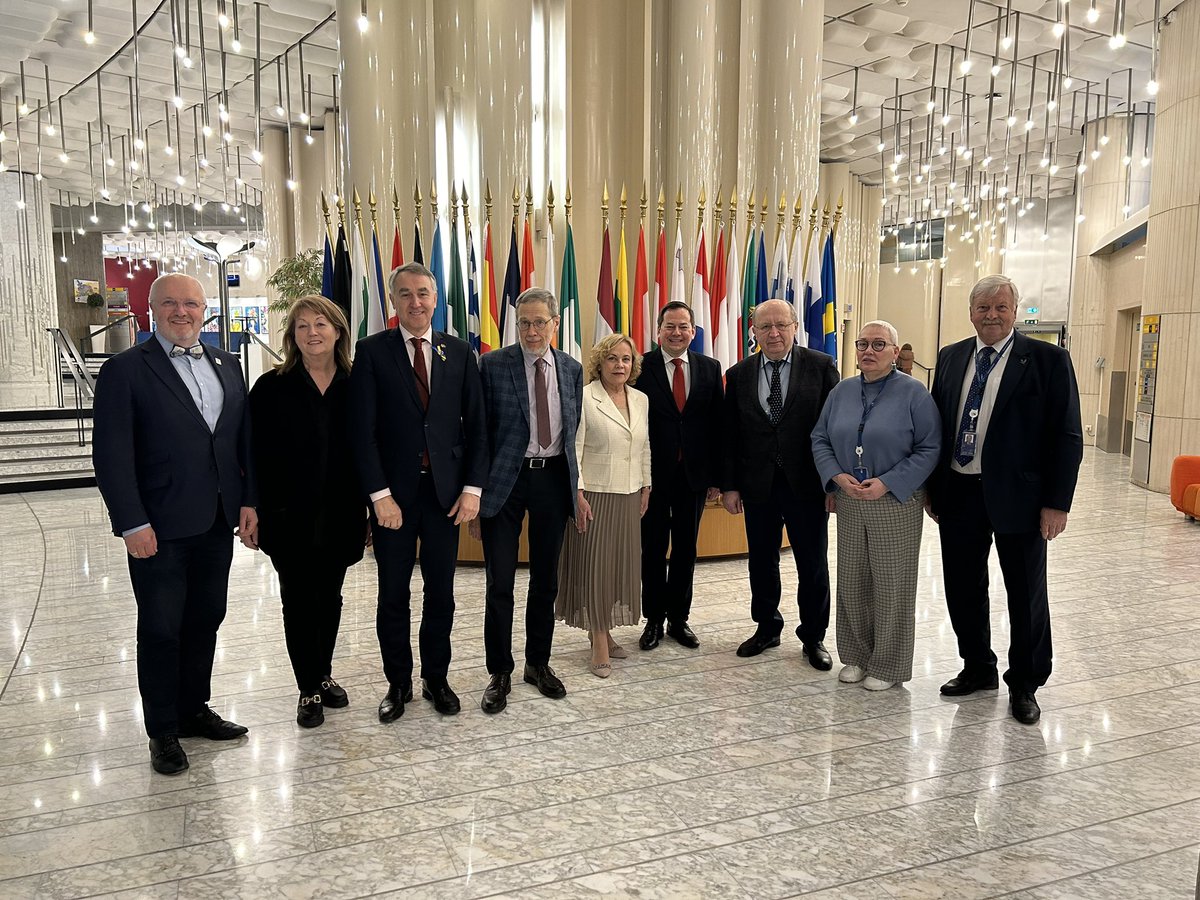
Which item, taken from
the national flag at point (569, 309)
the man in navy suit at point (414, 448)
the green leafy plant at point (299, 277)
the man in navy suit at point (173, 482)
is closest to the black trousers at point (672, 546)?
the man in navy suit at point (414, 448)

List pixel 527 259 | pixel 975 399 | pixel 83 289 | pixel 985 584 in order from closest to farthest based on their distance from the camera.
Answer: pixel 975 399, pixel 985 584, pixel 527 259, pixel 83 289

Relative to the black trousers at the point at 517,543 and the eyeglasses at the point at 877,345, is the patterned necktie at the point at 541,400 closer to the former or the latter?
the black trousers at the point at 517,543

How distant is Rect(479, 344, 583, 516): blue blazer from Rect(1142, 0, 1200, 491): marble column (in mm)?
8619

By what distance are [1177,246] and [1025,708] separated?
825 cm

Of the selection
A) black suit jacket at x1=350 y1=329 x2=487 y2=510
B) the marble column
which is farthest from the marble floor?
the marble column

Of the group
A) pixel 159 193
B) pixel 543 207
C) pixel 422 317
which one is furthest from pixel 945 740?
pixel 159 193

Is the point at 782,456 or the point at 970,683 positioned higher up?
the point at 782,456

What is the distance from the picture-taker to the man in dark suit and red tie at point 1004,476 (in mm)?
3260

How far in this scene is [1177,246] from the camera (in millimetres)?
9281

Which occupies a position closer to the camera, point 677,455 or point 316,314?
point 316,314

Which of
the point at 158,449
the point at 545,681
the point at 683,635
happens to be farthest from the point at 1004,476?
the point at 158,449

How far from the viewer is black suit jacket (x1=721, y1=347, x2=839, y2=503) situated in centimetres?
388

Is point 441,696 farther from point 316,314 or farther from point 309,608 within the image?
point 316,314

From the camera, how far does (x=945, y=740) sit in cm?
318
